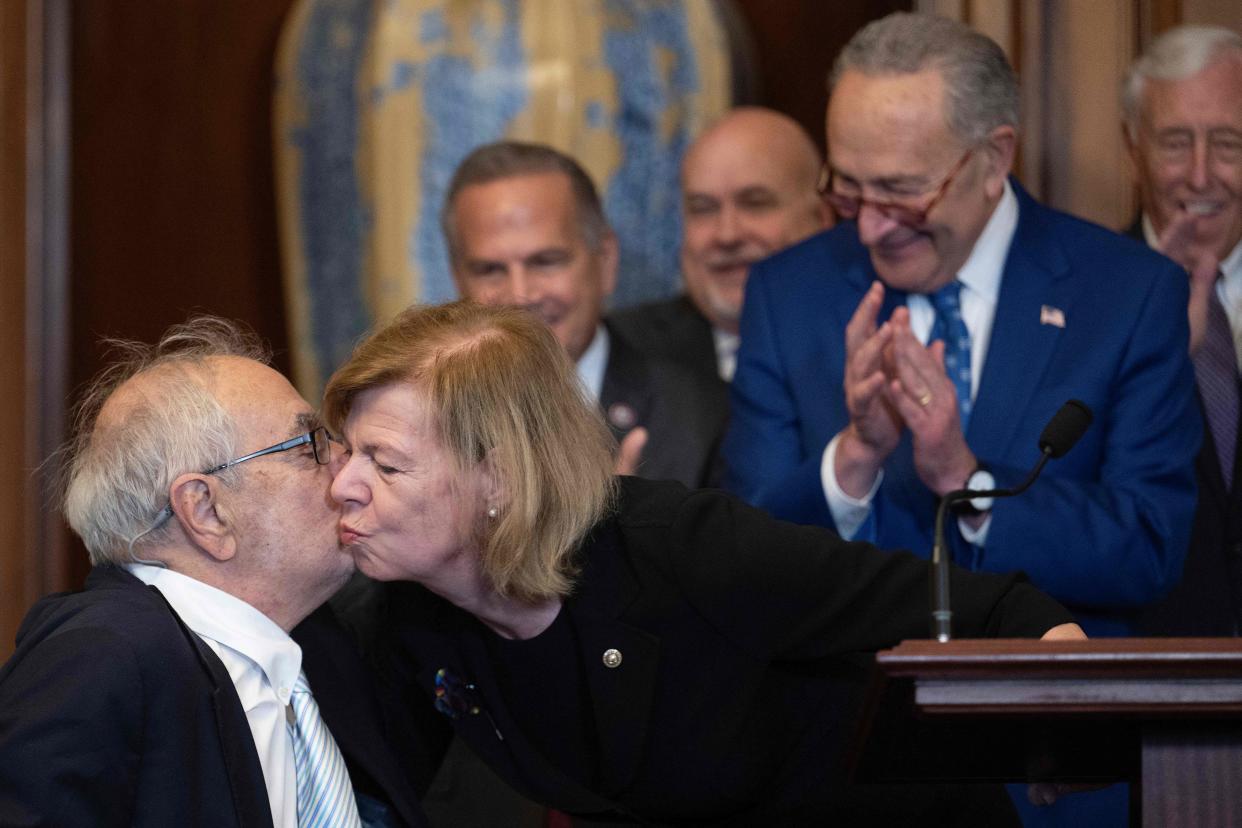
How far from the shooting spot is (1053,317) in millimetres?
3734

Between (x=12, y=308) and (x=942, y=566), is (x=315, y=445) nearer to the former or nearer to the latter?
(x=942, y=566)

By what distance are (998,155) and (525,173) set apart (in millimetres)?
1310

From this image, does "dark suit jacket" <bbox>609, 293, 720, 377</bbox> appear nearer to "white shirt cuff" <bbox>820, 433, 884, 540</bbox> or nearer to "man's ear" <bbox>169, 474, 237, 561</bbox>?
"white shirt cuff" <bbox>820, 433, 884, 540</bbox>

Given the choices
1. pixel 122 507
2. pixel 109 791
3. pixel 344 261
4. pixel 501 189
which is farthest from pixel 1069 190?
pixel 109 791

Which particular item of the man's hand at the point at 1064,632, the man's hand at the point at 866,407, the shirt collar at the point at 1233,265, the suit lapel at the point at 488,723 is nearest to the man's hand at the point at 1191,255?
the shirt collar at the point at 1233,265

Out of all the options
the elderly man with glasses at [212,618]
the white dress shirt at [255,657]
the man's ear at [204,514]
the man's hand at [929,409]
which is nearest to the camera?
the elderly man with glasses at [212,618]

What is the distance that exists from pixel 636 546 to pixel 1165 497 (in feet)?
3.65

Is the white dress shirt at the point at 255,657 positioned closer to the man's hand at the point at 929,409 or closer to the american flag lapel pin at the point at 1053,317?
the man's hand at the point at 929,409

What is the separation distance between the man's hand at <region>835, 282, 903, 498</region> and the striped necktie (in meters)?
0.95

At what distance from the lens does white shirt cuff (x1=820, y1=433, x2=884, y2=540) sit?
3668 millimetres

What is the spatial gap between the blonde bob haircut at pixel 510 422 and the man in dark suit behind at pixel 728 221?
5.34 ft

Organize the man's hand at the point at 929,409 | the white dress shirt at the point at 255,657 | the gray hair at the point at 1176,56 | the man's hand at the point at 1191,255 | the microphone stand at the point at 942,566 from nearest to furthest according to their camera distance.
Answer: the microphone stand at the point at 942,566, the white dress shirt at the point at 255,657, the man's hand at the point at 929,409, the man's hand at the point at 1191,255, the gray hair at the point at 1176,56

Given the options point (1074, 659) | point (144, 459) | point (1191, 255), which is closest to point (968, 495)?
point (1074, 659)

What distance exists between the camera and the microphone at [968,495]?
2588 millimetres
